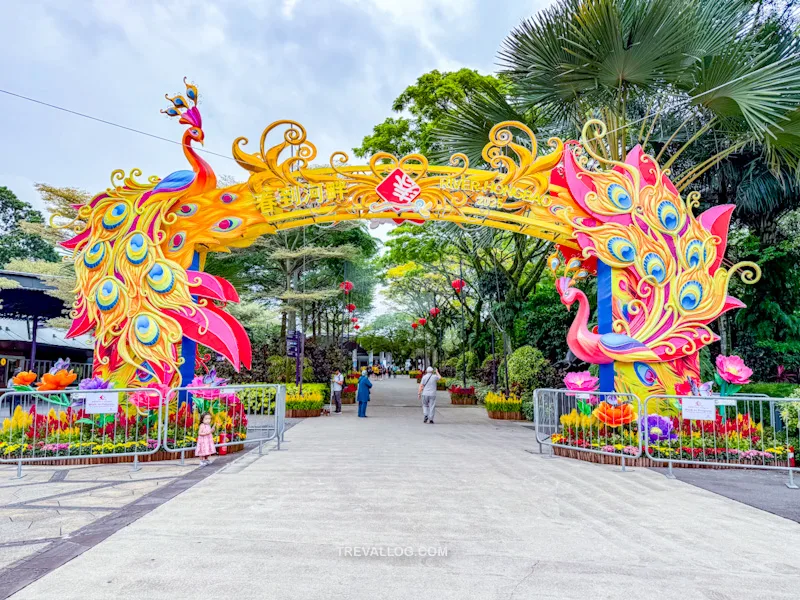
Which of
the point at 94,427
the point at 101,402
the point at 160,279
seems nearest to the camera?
the point at 101,402

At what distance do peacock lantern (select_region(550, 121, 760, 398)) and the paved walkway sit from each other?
6.99 ft

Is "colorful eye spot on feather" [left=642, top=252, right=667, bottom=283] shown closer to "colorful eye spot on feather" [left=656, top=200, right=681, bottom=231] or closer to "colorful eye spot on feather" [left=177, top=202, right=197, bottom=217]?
"colorful eye spot on feather" [left=656, top=200, right=681, bottom=231]

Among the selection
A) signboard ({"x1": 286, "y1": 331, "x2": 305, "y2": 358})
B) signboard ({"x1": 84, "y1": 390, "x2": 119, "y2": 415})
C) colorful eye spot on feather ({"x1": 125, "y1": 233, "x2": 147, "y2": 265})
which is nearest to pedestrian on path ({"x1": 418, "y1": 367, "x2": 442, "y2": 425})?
signboard ({"x1": 286, "y1": 331, "x2": 305, "y2": 358})

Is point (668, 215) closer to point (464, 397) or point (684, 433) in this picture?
point (684, 433)

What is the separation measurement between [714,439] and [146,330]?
27.6ft

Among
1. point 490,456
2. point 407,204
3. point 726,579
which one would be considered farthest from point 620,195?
point 726,579

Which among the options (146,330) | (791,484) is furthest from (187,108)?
(791,484)

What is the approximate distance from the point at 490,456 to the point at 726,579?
4962 millimetres

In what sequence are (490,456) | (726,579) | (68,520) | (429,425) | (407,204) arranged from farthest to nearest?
(429,425), (407,204), (490,456), (68,520), (726,579)

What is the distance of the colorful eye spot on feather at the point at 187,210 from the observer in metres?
9.35

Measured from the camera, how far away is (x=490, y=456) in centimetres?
837

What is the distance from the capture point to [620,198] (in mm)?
9086

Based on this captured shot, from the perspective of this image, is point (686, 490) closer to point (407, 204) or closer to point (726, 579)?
point (726, 579)

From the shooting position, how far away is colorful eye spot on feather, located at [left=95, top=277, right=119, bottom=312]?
875 centimetres
